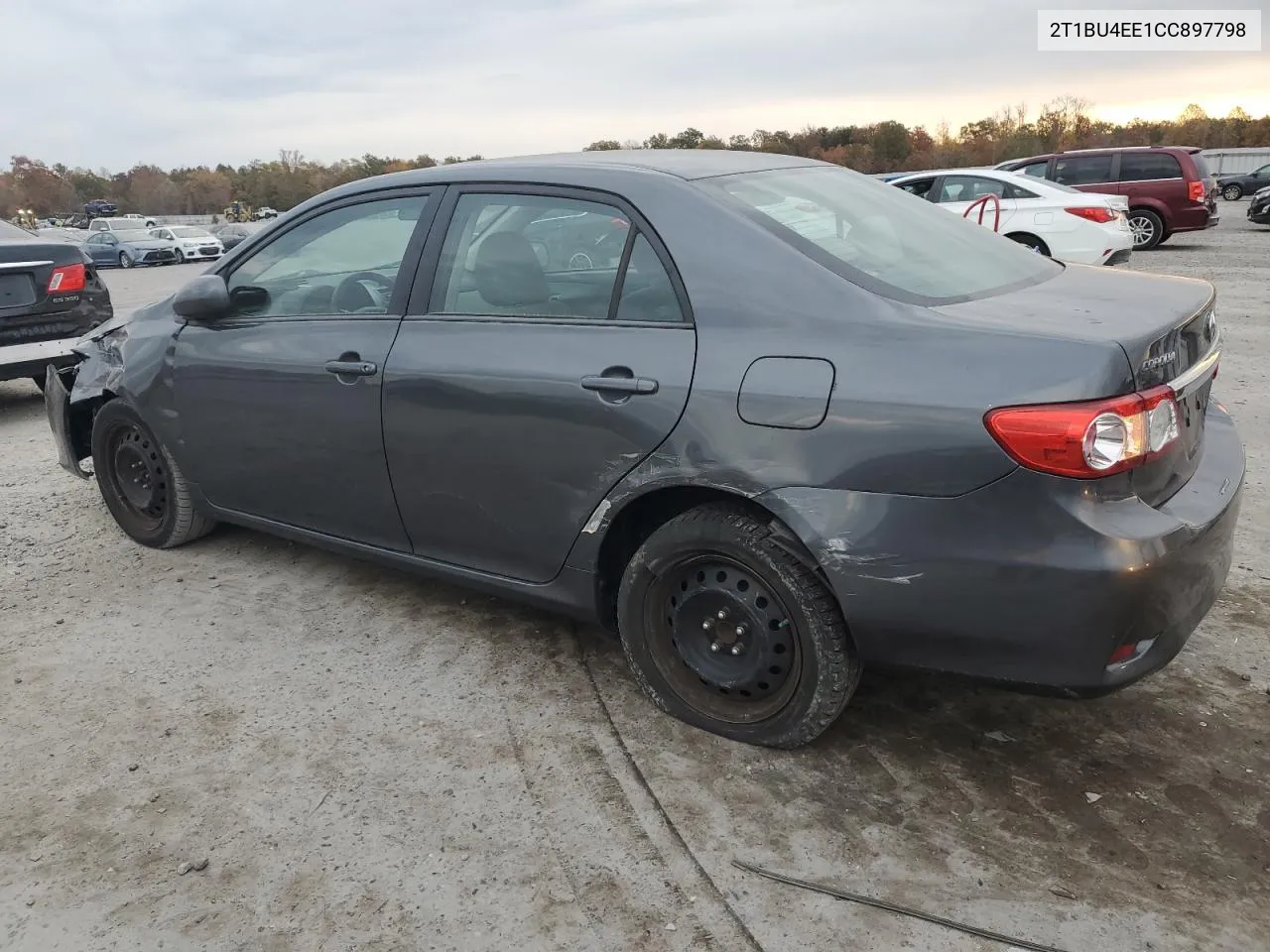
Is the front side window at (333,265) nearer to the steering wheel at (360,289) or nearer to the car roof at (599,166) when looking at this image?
the steering wheel at (360,289)

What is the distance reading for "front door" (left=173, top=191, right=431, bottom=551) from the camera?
335cm

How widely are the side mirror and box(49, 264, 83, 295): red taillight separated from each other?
3952 mm

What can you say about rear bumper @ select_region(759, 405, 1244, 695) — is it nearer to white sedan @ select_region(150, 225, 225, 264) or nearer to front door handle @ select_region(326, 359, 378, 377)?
front door handle @ select_region(326, 359, 378, 377)

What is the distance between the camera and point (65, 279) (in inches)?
278

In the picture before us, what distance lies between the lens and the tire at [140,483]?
4258mm

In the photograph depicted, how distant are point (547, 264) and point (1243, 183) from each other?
1396 inches

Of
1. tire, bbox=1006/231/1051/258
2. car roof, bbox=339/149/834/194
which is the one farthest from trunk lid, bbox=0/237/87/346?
tire, bbox=1006/231/1051/258

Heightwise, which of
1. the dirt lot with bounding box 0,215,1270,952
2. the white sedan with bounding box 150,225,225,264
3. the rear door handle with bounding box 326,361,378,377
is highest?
the white sedan with bounding box 150,225,225,264

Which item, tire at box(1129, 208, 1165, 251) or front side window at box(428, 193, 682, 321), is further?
tire at box(1129, 208, 1165, 251)

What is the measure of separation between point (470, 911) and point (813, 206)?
7.05 feet

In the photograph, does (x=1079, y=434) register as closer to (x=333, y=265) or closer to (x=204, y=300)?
(x=333, y=265)

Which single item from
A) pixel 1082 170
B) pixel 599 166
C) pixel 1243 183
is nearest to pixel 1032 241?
pixel 1082 170

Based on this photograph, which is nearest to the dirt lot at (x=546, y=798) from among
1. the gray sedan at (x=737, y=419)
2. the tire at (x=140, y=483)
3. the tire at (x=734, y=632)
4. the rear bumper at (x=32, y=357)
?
the tire at (x=734, y=632)

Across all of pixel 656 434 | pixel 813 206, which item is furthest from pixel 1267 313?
pixel 656 434
